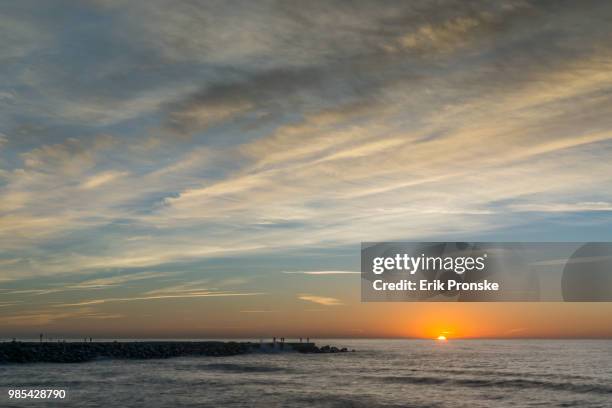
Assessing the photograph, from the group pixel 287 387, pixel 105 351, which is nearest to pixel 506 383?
pixel 287 387

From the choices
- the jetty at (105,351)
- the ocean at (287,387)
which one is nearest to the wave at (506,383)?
the ocean at (287,387)

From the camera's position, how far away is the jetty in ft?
227

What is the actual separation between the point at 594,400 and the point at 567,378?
2161 centimetres

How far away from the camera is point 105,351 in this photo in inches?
3145

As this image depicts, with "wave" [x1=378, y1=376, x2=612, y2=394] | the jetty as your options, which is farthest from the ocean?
the jetty

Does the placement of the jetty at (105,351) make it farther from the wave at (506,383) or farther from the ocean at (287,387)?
the wave at (506,383)

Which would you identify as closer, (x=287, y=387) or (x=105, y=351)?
(x=287, y=387)

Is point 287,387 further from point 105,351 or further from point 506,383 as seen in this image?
point 105,351

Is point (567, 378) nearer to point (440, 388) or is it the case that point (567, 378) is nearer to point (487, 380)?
point (487, 380)

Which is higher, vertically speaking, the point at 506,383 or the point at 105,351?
the point at 105,351

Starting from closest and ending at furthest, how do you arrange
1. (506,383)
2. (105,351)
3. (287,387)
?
(287,387)
(506,383)
(105,351)

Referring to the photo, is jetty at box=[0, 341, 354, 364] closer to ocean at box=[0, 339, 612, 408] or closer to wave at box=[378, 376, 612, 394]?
ocean at box=[0, 339, 612, 408]

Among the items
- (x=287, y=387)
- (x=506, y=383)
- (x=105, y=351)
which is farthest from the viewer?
(x=105, y=351)

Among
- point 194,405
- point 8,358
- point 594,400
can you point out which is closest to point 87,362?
point 8,358
